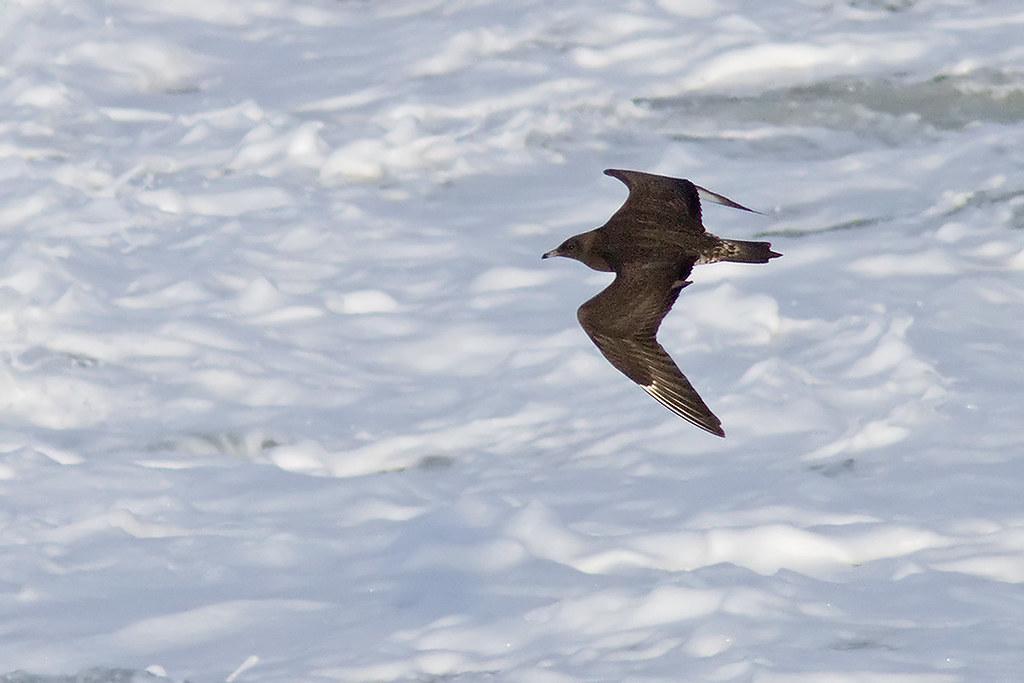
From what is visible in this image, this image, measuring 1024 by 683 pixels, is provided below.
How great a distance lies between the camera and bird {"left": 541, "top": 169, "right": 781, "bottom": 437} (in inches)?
204

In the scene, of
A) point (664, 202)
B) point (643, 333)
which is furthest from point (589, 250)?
point (643, 333)

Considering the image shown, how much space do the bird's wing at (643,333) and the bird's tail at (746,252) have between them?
19 cm

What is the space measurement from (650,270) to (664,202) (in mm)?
535

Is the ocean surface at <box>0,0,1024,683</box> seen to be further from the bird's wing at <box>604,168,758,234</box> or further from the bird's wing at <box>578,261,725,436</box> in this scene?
the bird's wing at <box>604,168,758,234</box>

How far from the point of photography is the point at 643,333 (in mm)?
5273

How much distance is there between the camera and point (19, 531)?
615 centimetres

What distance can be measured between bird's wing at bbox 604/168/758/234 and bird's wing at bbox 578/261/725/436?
38 cm

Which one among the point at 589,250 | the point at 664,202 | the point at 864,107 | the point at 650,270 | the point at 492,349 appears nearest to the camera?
the point at 650,270

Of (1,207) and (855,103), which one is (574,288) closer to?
(855,103)

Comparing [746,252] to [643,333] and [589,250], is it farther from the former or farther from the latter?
[589,250]

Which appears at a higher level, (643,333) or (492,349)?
(643,333)

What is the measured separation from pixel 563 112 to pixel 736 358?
2.79m

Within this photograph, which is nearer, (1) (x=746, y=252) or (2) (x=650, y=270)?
(1) (x=746, y=252)

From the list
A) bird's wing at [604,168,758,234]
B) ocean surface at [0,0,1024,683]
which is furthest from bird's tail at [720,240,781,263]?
ocean surface at [0,0,1024,683]
